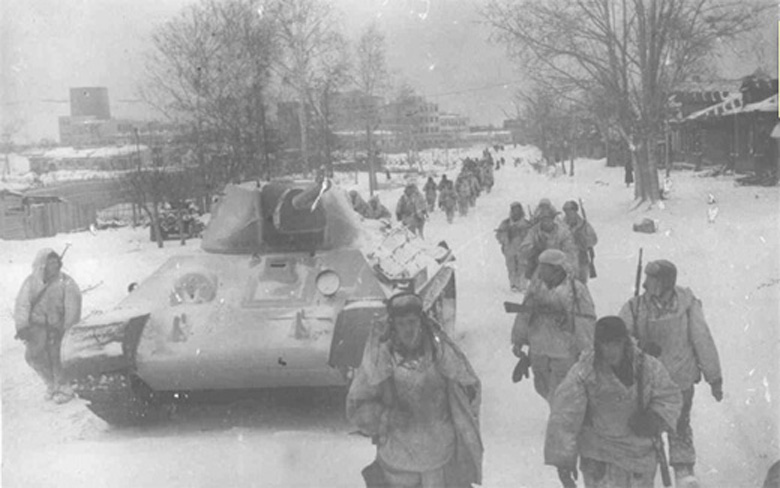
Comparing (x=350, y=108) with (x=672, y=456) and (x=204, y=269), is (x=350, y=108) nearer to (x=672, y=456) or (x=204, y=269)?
(x=204, y=269)

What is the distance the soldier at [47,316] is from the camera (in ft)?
27.7

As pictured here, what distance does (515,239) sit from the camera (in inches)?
527

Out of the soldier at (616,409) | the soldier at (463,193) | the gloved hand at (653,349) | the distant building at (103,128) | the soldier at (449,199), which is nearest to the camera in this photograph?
the soldier at (616,409)

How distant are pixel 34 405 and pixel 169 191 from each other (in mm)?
16770

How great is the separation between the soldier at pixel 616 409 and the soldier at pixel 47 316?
564 cm

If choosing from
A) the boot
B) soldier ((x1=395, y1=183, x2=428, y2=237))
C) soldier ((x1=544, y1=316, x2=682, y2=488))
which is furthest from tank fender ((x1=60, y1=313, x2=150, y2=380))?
soldier ((x1=395, y1=183, x2=428, y2=237))

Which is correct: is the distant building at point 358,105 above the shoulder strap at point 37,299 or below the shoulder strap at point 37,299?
above

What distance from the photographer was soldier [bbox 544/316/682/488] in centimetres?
423

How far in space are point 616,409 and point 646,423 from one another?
15cm

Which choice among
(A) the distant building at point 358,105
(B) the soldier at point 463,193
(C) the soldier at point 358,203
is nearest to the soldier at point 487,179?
(A) the distant building at point 358,105

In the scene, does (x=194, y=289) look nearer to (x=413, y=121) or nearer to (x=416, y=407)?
(x=416, y=407)

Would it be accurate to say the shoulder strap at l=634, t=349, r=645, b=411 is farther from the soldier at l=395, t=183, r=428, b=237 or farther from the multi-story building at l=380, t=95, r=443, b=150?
the multi-story building at l=380, t=95, r=443, b=150

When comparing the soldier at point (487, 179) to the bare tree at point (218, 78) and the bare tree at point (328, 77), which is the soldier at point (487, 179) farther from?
the bare tree at point (218, 78)

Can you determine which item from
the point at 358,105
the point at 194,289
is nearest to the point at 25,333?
the point at 194,289
